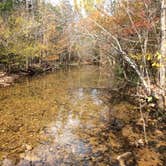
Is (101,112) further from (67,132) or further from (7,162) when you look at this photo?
(7,162)

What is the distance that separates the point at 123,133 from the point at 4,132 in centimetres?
408

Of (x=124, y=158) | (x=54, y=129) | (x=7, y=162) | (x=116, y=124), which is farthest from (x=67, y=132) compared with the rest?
(x=124, y=158)

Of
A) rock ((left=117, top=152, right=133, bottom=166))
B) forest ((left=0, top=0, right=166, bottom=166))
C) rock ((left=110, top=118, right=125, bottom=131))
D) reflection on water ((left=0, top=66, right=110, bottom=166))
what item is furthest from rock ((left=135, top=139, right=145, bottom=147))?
rock ((left=110, top=118, right=125, bottom=131))

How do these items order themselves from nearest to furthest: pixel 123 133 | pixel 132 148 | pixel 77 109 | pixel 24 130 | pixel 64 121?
pixel 132 148
pixel 123 133
pixel 24 130
pixel 64 121
pixel 77 109

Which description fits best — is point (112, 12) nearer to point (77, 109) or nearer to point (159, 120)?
point (77, 109)

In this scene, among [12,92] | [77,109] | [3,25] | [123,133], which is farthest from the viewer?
[3,25]

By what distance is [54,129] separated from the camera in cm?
877

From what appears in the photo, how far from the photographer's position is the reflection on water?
6562 mm

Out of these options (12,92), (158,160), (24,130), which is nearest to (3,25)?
(12,92)

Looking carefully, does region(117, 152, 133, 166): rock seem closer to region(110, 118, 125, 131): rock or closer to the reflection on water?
the reflection on water

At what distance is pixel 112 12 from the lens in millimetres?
15320

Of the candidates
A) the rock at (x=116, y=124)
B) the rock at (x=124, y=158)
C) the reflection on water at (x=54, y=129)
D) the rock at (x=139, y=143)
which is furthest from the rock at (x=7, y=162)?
the rock at (x=116, y=124)

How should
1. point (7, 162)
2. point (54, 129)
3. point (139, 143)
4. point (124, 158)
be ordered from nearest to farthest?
point (124, 158)
point (7, 162)
point (139, 143)
point (54, 129)

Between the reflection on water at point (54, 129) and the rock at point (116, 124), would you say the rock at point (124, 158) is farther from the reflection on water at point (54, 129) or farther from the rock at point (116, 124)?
the rock at point (116, 124)
